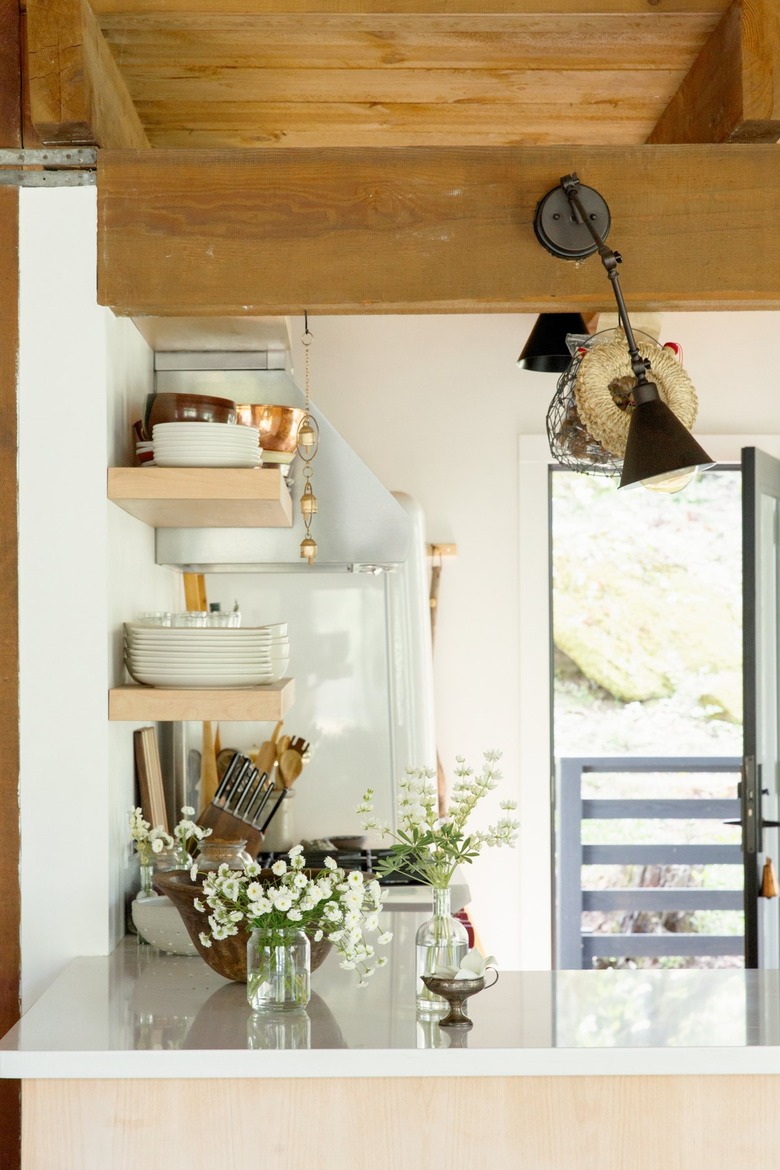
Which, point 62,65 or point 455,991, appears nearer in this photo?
point 455,991

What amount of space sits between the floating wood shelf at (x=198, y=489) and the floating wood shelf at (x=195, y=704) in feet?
1.15

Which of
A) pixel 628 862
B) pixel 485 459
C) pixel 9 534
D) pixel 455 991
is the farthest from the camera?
pixel 628 862


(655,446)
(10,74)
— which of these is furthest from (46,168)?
(655,446)

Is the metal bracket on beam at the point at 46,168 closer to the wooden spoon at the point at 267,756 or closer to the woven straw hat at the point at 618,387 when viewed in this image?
the woven straw hat at the point at 618,387

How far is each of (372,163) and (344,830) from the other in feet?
6.58

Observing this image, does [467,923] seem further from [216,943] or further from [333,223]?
[333,223]

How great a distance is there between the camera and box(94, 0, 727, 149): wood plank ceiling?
1.93m

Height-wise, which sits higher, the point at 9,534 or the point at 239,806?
the point at 9,534

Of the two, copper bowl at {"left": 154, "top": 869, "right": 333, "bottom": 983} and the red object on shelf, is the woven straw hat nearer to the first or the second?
copper bowl at {"left": 154, "top": 869, "right": 333, "bottom": 983}

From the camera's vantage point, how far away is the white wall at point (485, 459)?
383cm

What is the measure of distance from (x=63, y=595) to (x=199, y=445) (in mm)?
378

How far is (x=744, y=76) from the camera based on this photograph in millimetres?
1901

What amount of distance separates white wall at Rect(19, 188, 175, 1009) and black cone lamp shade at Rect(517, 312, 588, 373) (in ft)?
4.22

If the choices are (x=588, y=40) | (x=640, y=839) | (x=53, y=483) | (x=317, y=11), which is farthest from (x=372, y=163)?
(x=640, y=839)
